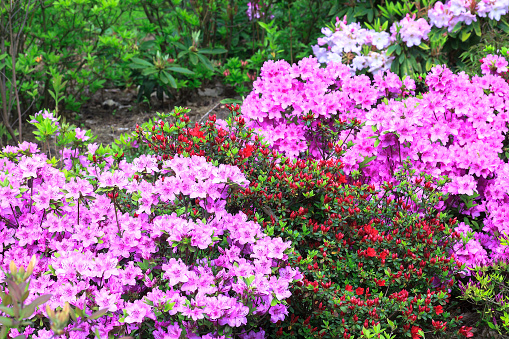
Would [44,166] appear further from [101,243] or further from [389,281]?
[389,281]

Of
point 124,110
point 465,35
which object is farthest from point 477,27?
point 124,110

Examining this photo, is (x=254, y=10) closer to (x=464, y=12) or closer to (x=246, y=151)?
(x=464, y=12)

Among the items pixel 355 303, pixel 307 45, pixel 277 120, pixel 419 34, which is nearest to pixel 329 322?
pixel 355 303

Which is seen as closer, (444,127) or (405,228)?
(405,228)

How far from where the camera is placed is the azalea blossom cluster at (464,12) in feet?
13.0

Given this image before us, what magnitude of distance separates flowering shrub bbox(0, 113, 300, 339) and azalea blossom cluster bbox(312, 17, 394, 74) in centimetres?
232

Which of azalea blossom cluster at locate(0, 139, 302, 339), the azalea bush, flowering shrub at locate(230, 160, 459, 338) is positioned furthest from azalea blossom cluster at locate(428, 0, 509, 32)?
azalea blossom cluster at locate(0, 139, 302, 339)

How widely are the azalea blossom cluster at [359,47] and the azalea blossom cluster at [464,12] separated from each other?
0.45m

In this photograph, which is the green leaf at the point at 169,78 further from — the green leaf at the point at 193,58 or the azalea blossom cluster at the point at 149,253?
the azalea blossom cluster at the point at 149,253

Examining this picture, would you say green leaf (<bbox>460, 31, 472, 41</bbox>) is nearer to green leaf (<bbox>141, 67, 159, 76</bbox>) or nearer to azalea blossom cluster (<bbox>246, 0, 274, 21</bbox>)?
azalea blossom cluster (<bbox>246, 0, 274, 21</bbox>)

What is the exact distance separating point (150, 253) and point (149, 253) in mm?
42

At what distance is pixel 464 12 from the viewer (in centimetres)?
405

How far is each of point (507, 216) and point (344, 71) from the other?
4.64 feet

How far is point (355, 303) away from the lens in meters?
2.05
